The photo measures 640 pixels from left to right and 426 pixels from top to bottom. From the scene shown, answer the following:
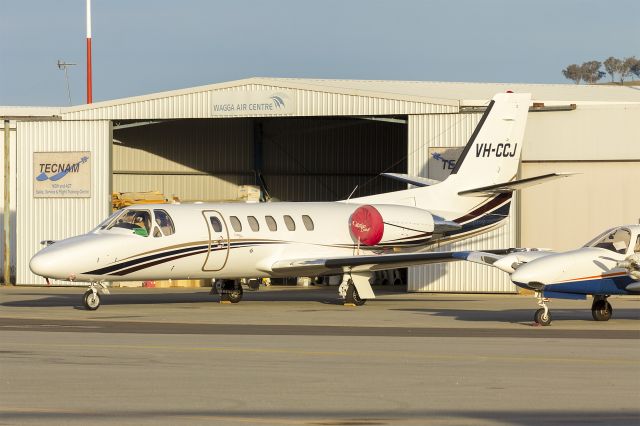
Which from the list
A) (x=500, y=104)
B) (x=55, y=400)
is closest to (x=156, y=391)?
(x=55, y=400)

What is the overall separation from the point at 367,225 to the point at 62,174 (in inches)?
567

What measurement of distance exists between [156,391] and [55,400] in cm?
108

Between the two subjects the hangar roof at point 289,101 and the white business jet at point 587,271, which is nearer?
the white business jet at point 587,271

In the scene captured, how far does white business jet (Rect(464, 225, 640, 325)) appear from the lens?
2059cm

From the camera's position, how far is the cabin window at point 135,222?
26.0 meters

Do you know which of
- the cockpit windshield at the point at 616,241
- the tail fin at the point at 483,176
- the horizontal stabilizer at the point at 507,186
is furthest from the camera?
the tail fin at the point at 483,176

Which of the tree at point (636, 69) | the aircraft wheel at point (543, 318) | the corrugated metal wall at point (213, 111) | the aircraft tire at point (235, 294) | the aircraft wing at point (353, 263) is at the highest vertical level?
the tree at point (636, 69)

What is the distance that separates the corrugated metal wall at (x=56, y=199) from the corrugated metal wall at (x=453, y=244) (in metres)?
10.6

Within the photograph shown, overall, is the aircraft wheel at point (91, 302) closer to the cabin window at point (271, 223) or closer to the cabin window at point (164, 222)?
the cabin window at point (164, 222)

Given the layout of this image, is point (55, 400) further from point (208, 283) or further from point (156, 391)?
point (208, 283)

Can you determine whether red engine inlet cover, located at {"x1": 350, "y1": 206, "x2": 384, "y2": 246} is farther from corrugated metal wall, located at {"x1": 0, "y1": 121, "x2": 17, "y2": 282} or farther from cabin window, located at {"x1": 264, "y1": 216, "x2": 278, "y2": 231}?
corrugated metal wall, located at {"x1": 0, "y1": 121, "x2": 17, "y2": 282}

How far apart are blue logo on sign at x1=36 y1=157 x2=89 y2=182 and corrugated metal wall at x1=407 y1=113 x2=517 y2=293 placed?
1151 centimetres

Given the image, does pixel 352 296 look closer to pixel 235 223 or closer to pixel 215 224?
pixel 235 223

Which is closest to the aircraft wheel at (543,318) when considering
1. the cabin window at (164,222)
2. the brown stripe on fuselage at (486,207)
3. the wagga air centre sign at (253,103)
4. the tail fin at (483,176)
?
the cabin window at (164,222)
